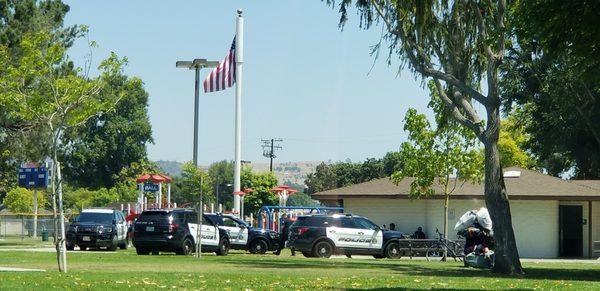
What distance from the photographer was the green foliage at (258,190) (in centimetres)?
9000

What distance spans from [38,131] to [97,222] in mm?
7735

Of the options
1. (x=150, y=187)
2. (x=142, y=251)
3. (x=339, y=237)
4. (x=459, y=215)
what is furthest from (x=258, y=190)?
(x=142, y=251)

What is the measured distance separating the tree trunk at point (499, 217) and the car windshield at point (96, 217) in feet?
62.8

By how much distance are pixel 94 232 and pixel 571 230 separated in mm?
21054

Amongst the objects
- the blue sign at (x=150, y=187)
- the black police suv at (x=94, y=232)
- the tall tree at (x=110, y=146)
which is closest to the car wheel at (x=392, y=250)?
the black police suv at (x=94, y=232)

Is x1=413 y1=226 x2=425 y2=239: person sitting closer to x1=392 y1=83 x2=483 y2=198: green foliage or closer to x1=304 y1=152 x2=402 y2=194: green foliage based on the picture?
x1=392 y1=83 x2=483 y2=198: green foliage

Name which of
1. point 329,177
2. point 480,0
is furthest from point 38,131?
point 329,177

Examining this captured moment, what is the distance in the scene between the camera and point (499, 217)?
2622 cm

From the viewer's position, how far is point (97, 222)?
4094 cm

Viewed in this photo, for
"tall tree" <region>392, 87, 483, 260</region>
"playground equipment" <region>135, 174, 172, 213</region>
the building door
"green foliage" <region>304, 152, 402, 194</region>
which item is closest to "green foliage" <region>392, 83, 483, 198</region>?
"tall tree" <region>392, 87, 483, 260</region>

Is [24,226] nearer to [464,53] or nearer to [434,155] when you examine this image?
[434,155]

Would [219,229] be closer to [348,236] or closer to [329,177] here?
[348,236]

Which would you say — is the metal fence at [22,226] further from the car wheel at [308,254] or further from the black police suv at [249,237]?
the car wheel at [308,254]

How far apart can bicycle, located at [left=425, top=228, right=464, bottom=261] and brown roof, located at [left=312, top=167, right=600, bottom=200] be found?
20.1 ft
